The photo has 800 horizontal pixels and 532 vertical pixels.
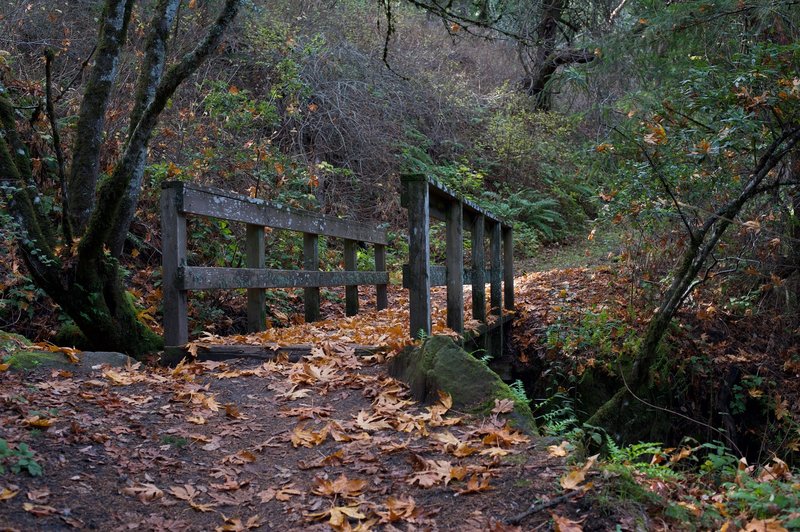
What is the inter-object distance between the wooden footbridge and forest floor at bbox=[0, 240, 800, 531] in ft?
2.21

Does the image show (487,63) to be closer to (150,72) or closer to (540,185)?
(540,185)

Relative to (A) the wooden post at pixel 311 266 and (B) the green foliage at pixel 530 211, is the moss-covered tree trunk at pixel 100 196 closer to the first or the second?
(A) the wooden post at pixel 311 266

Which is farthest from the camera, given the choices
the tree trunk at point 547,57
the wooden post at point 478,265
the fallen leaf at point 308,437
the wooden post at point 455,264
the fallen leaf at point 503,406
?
the tree trunk at point 547,57

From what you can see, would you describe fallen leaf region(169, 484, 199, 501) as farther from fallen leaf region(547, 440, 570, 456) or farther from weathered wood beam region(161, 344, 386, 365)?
weathered wood beam region(161, 344, 386, 365)

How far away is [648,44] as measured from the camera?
29.5 feet

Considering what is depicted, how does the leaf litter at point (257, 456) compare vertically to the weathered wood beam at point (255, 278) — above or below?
below

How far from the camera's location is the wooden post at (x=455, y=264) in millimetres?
6727

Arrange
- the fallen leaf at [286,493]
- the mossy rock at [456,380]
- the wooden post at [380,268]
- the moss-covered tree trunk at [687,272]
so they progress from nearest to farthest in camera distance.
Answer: the fallen leaf at [286,493] → the mossy rock at [456,380] → the moss-covered tree trunk at [687,272] → the wooden post at [380,268]

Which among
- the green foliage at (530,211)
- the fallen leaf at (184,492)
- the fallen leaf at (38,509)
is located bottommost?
the fallen leaf at (184,492)

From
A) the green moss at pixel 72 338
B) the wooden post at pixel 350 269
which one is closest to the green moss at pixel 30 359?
the green moss at pixel 72 338

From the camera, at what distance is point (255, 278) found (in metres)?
6.88

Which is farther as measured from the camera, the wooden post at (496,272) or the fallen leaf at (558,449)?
the wooden post at (496,272)

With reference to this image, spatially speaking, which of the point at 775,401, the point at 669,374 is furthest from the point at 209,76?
the point at 775,401

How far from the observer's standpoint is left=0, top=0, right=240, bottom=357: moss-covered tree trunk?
19.5ft
